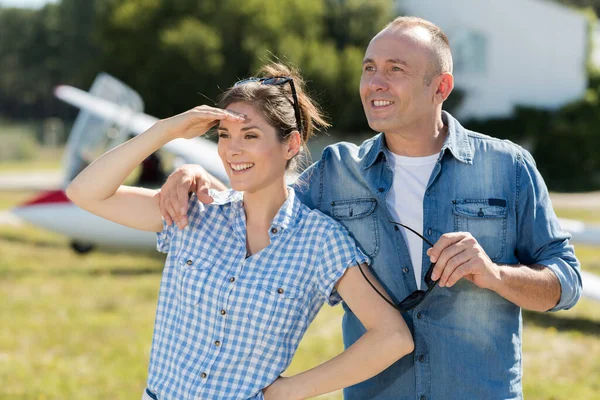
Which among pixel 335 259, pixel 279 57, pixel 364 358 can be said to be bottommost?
pixel 364 358

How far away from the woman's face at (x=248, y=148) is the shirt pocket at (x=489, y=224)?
63 cm

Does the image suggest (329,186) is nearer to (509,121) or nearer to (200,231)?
(200,231)

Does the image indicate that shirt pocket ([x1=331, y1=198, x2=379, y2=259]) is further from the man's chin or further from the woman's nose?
the woman's nose

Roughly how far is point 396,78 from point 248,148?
1.65 feet

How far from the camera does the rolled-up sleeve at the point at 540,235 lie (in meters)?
2.33

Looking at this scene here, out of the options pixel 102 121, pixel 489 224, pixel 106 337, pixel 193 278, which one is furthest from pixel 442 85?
pixel 102 121

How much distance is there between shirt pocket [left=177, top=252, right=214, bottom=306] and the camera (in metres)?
2.25

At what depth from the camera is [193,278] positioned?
2.26 m

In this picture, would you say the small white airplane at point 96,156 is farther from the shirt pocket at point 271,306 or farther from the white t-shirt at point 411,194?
the shirt pocket at point 271,306

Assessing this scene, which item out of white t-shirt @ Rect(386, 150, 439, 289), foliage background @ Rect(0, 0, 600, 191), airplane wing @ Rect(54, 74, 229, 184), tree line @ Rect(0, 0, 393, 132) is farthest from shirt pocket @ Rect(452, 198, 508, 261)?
foliage background @ Rect(0, 0, 600, 191)

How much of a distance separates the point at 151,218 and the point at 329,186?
23.1 inches

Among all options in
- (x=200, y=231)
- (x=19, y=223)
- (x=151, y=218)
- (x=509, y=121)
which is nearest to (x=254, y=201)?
(x=200, y=231)

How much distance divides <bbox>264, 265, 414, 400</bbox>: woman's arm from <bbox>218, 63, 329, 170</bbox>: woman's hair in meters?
0.61

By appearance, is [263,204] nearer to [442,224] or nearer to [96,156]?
[442,224]
